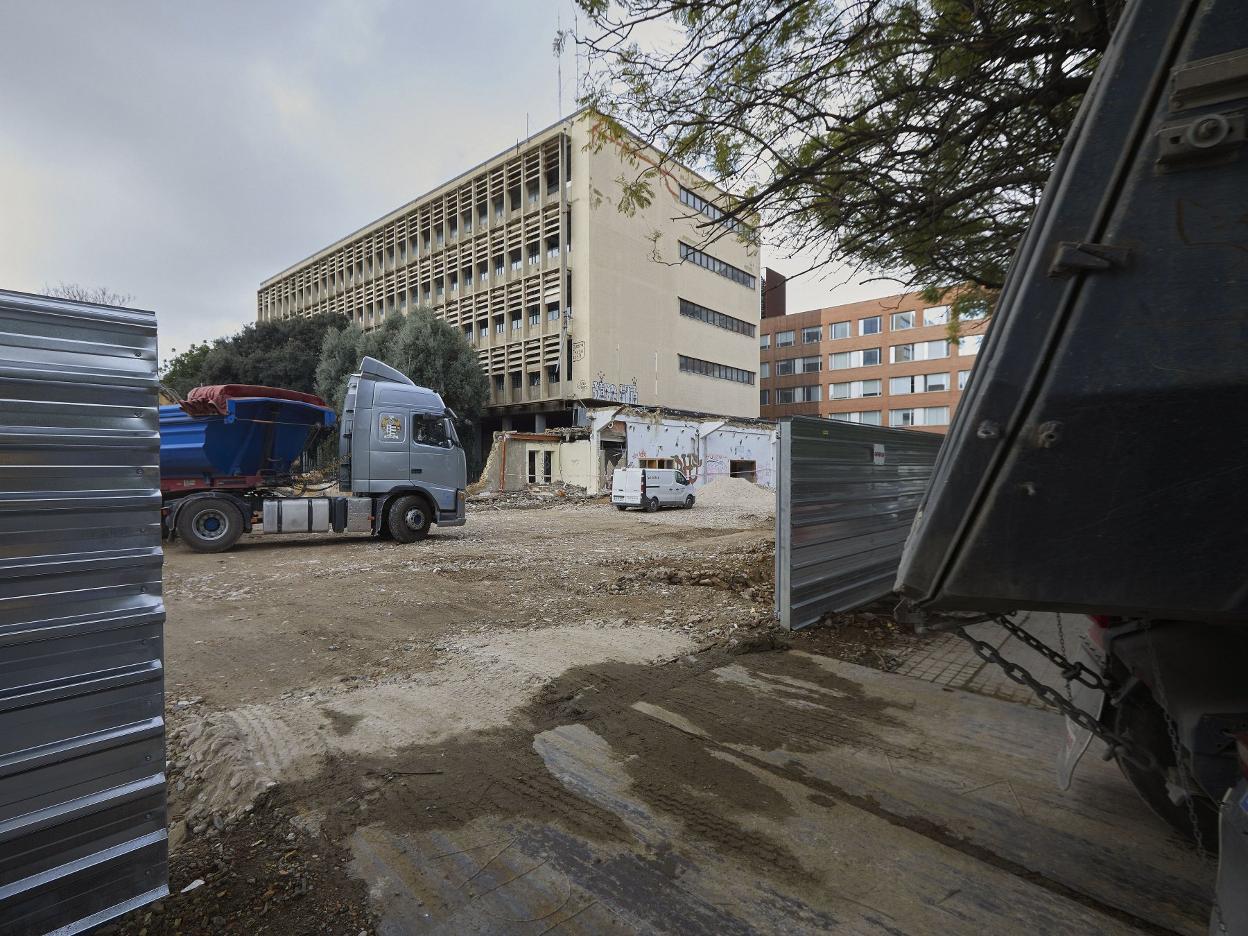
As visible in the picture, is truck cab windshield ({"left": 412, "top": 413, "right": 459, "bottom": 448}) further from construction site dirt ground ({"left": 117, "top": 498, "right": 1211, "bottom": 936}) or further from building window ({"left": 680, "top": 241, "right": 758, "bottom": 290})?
building window ({"left": 680, "top": 241, "right": 758, "bottom": 290})

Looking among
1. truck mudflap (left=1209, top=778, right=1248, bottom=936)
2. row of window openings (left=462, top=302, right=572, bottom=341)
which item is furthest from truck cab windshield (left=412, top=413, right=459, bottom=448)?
row of window openings (left=462, top=302, right=572, bottom=341)

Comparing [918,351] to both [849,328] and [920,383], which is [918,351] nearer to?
[920,383]

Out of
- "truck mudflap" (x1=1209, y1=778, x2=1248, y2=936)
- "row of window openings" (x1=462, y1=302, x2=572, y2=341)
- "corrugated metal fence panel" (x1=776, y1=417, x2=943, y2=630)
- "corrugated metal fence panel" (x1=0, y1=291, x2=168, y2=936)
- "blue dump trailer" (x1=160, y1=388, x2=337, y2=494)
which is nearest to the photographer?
"truck mudflap" (x1=1209, y1=778, x2=1248, y2=936)

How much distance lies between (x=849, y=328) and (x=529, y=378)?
3397 cm

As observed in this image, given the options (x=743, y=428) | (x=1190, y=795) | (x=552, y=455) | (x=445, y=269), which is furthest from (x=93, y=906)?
(x=445, y=269)

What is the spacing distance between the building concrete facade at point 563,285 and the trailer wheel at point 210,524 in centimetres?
2250

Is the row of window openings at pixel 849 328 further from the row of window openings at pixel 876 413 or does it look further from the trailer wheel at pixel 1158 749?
the trailer wheel at pixel 1158 749

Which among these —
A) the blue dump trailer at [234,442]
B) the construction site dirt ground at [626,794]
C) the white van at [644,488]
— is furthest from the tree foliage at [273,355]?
the construction site dirt ground at [626,794]

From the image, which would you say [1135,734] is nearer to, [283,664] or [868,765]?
[868,765]

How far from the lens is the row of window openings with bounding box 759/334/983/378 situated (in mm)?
49469

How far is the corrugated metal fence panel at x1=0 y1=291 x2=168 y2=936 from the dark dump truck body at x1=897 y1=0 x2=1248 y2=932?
2.53 metres

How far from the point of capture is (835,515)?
240 inches

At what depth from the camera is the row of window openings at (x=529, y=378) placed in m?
34.9

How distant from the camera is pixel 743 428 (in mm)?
36281
